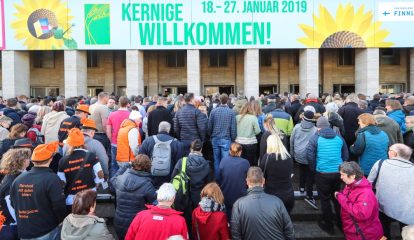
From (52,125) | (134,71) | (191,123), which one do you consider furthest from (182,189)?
(134,71)

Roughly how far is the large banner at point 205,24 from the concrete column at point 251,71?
0.58 m

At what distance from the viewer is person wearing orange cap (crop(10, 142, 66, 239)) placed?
4.31m

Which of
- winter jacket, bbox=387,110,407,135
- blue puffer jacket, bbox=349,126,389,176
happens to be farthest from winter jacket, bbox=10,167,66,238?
winter jacket, bbox=387,110,407,135

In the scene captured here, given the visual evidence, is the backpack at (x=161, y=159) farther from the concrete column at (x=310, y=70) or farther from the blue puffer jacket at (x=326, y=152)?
the concrete column at (x=310, y=70)

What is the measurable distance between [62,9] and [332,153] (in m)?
22.7

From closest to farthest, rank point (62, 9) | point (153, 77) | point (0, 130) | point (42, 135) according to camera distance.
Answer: point (0, 130) < point (42, 135) < point (62, 9) < point (153, 77)

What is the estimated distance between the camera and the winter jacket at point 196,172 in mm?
5445

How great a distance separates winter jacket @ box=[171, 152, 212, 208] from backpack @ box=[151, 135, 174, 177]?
0.69m

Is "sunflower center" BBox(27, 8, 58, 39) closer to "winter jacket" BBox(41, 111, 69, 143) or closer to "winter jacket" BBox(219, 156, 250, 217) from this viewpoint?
"winter jacket" BBox(41, 111, 69, 143)

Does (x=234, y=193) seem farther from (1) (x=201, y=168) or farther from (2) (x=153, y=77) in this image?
(2) (x=153, y=77)

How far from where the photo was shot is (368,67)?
2509 centimetres

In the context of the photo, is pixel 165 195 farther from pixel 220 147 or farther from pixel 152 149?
pixel 220 147

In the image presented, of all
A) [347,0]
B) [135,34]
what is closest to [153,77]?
[135,34]

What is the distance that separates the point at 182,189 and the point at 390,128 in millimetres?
4259
